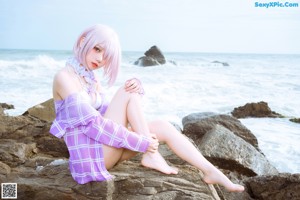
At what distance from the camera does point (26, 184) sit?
98.1 inches

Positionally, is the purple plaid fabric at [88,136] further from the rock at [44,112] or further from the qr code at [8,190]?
the rock at [44,112]

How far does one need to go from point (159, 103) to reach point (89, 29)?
9044 mm

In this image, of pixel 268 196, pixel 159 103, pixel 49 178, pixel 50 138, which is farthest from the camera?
pixel 159 103

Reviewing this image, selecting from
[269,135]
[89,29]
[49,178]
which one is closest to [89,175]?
[49,178]

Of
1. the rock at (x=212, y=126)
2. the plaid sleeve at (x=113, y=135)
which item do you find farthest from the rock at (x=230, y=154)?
the plaid sleeve at (x=113, y=135)

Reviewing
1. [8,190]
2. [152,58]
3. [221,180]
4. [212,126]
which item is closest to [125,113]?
[221,180]

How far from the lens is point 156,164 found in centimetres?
257

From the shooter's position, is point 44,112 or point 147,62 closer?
point 44,112

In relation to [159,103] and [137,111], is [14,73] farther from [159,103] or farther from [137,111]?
[137,111]

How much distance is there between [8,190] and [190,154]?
3.76 ft

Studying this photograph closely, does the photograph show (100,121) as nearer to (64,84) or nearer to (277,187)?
(64,84)

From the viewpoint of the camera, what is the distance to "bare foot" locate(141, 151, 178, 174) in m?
2.55

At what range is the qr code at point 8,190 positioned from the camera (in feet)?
8.00

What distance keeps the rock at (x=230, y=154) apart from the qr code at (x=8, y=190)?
210cm
